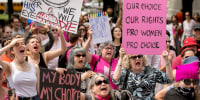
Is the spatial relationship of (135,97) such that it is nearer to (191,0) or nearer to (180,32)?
(180,32)

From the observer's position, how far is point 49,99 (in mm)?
5934

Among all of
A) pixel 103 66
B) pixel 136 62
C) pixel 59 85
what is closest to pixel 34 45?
pixel 103 66

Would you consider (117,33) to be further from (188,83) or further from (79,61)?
(188,83)

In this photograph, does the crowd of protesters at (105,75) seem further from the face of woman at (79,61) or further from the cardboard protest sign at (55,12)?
the cardboard protest sign at (55,12)

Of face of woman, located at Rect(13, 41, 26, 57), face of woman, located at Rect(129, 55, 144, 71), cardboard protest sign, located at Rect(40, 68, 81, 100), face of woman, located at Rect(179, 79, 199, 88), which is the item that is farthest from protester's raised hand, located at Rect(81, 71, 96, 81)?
face of woman, located at Rect(179, 79, 199, 88)

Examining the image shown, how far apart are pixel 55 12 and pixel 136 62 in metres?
1.44

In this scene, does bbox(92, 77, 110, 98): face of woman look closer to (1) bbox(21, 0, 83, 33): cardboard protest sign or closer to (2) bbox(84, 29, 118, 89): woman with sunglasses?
(1) bbox(21, 0, 83, 33): cardboard protest sign

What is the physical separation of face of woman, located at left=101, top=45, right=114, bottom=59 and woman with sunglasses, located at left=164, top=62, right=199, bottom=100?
4.39 feet

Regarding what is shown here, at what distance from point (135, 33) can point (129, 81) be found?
0.74m

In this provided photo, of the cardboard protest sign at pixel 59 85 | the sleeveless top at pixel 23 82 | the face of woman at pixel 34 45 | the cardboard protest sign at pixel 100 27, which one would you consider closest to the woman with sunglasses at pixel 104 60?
the face of woman at pixel 34 45

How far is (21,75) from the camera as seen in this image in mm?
6746

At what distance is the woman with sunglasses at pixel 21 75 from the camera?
6727mm

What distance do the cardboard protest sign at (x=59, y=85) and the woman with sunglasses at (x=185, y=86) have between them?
5.45 feet

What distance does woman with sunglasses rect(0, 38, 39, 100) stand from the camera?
673cm
